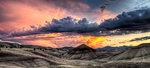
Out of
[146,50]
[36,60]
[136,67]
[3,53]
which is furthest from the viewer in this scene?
[146,50]

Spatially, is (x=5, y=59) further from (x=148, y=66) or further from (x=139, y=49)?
(x=139, y=49)

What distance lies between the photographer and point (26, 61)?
100312 millimetres

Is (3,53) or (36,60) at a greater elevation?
(3,53)

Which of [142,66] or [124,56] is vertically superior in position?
[142,66]

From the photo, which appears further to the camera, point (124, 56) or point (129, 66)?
point (124, 56)

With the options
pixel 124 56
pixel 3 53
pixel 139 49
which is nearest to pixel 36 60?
pixel 3 53

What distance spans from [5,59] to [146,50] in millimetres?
180159

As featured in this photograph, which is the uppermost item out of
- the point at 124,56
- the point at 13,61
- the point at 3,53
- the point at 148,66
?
the point at 3,53

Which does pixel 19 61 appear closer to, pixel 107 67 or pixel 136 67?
pixel 107 67

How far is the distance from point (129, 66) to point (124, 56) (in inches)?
4262

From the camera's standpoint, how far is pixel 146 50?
162 metres

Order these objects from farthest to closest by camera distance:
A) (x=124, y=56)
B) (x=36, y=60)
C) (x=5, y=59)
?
(x=124, y=56), (x=36, y=60), (x=5, y=59)

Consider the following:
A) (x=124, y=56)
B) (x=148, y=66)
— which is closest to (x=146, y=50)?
(x=124, y=56)

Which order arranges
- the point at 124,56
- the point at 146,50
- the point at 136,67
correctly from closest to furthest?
the point at 136,67 < the point at 146,50 < the point at 124,56
